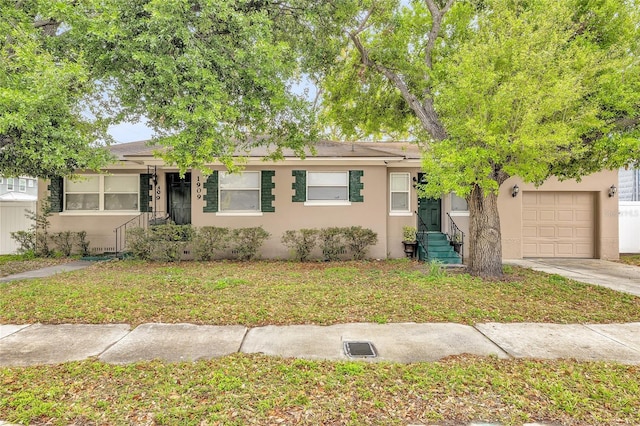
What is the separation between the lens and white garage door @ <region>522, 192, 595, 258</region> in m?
12.2

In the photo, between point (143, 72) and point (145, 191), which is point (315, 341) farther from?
point (145, 191)

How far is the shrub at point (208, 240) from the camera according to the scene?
34.7ft

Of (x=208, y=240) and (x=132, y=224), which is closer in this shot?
(x=208, y=240)

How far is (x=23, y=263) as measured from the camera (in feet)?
33.1

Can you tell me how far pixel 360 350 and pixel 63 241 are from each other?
37.1 feet

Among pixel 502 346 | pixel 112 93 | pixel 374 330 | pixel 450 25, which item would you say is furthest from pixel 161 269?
pixel 450 25

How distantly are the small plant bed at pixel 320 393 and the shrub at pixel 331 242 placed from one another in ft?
23.3

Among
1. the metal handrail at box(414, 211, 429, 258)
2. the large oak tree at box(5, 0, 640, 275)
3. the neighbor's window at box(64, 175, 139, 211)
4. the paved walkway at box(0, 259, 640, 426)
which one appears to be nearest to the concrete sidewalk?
the paved walkway at box(0, 259, 640, 426)

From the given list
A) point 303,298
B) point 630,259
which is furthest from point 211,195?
point 630,259

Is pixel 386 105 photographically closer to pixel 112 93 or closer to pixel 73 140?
pixel 112 93

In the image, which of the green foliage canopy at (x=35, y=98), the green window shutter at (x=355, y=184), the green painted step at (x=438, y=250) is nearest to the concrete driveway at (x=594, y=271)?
the green painted step at (x=438, y=250)

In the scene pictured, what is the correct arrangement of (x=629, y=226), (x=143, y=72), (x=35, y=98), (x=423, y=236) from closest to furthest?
(x=35, y=98) < (x=143, y=72) < (x=423, y=236) < (x=629, y=226)

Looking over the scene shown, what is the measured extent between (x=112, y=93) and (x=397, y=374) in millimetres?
8345

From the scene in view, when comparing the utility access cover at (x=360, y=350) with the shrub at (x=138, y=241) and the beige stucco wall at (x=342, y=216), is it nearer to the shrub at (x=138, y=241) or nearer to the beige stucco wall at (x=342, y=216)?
the beige stucco wall at (x=342, y=216)
